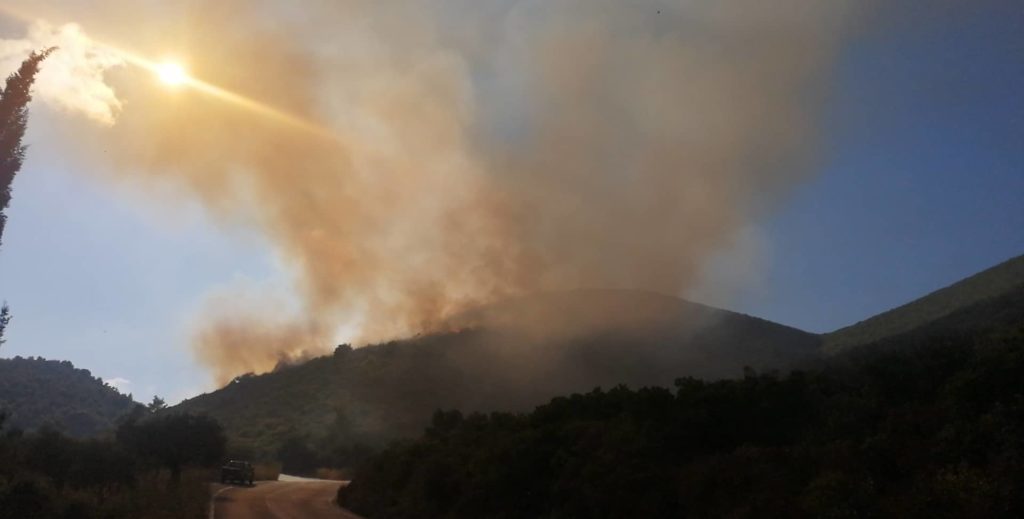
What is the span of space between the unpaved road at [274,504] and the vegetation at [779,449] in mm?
4181

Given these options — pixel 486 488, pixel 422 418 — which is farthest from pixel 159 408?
pixel 486 488

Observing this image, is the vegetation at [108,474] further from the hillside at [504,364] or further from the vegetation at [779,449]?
the hillside at [504,364]

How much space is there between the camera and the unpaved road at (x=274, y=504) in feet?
107

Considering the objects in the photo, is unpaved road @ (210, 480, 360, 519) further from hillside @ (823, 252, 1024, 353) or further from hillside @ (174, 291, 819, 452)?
hillside @ (823, 252, 1024, 353)

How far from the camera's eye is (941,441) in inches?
626

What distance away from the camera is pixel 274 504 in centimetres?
3844

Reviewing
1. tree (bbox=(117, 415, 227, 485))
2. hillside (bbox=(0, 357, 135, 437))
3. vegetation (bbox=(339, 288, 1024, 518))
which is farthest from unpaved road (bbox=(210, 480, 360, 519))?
hillside (bbox=(0, 357, 135, 437))

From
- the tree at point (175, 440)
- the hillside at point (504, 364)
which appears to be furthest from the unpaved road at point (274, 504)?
the hillside at point (504, 364)

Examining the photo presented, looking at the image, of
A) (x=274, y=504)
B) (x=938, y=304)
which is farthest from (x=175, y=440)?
(x=938, y=304)

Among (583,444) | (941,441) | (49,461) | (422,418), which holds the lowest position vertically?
(941,441)

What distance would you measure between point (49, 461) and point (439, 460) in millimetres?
20046

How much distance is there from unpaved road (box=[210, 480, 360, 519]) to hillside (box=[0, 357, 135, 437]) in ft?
226

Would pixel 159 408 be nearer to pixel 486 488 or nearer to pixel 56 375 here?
pixel 56 375

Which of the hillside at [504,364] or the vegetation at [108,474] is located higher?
the hillside at [504,364]
